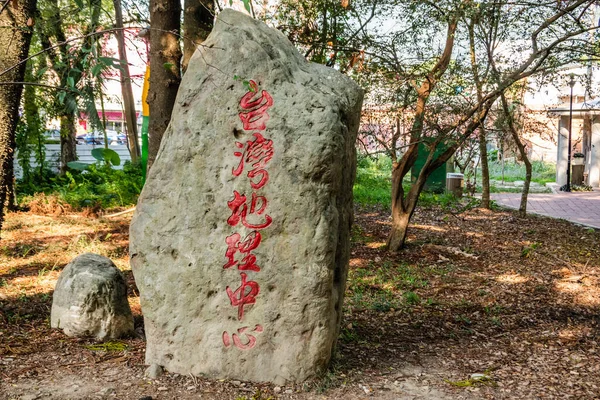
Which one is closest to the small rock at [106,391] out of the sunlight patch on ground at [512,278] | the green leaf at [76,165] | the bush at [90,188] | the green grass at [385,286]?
the green grass at [385,286]

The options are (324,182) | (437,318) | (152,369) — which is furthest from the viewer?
(437,318)

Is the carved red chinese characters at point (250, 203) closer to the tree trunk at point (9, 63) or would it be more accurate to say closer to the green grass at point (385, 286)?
the green grass at point (385, 286)

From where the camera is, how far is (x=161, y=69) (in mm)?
5980

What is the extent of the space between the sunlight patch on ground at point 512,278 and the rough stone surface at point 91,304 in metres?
4.24

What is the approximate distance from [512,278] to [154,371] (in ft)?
15.0

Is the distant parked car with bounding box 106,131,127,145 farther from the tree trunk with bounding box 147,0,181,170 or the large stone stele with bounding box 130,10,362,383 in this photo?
the large stone stele with bounding box 130,10,362,383

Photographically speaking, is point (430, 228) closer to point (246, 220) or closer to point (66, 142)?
point (246, 220)

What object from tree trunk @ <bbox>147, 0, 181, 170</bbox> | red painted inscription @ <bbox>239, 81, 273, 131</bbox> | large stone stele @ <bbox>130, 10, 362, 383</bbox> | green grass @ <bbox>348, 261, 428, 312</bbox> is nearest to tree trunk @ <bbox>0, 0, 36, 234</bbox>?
tree trunk @ <bbox>147, 0, 181, 170</bbox>

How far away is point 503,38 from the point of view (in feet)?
27.6

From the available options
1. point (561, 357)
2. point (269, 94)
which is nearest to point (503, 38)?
point (561, 357)

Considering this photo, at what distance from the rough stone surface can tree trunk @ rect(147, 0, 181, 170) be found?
170 cm

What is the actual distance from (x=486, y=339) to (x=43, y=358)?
3367 millimetres

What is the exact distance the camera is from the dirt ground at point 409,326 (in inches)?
147

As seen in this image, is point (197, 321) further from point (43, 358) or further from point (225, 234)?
point (43, 358)
